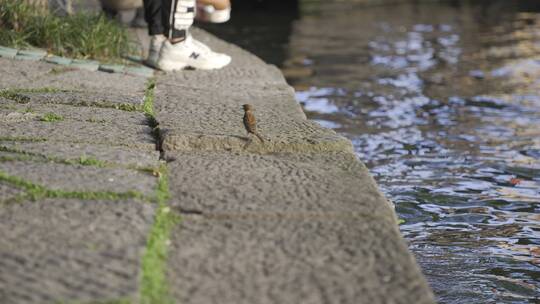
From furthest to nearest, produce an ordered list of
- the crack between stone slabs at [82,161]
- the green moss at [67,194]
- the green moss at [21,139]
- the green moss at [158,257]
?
1. the green moss at [21,139]
2. the crack between stone slabs at [82,161]
3. the green moss at [67,194]
4. the green moss at [158,257]

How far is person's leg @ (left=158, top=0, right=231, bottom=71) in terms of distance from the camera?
13.9 feet

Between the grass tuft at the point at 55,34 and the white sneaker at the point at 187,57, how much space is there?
277mm

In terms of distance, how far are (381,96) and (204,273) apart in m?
3.88

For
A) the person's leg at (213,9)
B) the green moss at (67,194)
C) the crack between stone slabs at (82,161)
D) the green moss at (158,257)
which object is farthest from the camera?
the person's leg at (213,9)

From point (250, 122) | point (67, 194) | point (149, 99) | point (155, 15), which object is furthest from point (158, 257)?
point (155, 15)

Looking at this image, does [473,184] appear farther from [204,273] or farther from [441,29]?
[441,29]

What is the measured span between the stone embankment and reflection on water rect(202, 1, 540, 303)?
21.8 inches

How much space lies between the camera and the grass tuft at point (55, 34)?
430 centimetres

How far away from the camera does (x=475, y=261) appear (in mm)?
2811

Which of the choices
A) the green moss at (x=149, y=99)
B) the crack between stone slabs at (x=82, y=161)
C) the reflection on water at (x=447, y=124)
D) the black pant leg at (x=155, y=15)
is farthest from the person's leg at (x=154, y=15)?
the crack between stone slabs at (x=82, y=161)

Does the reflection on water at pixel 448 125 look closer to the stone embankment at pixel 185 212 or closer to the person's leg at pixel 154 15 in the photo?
the stone embankment at pixel 185 212

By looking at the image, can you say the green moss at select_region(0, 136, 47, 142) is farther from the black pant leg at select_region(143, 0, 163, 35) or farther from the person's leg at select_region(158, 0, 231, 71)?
the black pant leg at select_region(143, 0, 163, 35)

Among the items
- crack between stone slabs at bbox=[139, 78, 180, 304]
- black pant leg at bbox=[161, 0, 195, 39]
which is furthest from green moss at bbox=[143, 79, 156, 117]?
crack between stone slabs at bbox=[139, 78, 180, 304]

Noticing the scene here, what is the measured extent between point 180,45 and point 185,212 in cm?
233
